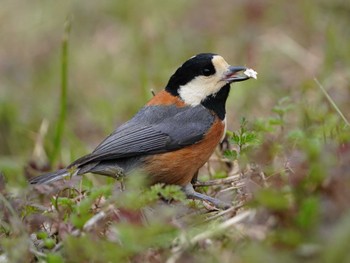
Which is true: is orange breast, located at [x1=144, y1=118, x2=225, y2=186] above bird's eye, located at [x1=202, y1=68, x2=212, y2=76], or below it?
below

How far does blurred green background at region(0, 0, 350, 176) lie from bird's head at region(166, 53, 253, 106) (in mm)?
1127

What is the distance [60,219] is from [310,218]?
115 centimetres

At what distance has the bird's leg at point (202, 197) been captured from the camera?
385 cm

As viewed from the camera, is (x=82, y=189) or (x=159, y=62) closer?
(x=82, y=189)

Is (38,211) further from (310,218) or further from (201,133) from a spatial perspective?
(310,218)

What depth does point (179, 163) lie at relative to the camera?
443 centimetres

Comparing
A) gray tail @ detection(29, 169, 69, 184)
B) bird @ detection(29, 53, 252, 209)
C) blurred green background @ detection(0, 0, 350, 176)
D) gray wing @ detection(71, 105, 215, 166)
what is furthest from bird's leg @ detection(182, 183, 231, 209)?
blurred green background @ detection(0, 0, 350, 176)

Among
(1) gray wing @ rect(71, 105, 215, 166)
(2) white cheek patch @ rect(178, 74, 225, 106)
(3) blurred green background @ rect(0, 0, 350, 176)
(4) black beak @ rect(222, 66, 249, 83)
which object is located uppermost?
(4) black beak @ rect(222, 66, 249, 83)

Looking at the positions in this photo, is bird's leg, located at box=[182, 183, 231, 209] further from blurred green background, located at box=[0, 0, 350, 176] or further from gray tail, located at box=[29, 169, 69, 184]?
blurred green background, located at box=[0, 0, 350, 176]

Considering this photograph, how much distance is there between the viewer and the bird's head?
15.1 ft

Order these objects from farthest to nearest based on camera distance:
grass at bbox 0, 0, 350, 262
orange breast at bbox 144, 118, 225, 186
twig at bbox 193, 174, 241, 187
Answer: orange breast at bbox 144, 118, 225, 186 → twig at bbox 193, 174, 241, 187 → grass at bbox 0, 0, 350, 262

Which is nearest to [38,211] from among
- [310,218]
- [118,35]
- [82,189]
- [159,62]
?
[82,189]

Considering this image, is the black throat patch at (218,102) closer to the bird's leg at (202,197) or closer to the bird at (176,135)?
the bird at (176,135)

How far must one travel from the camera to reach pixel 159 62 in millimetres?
7664
